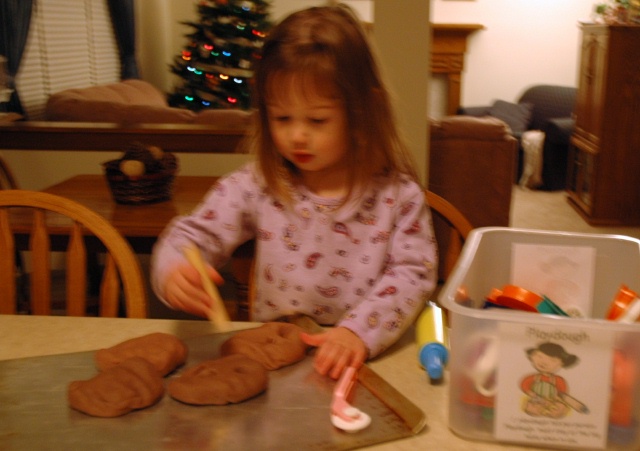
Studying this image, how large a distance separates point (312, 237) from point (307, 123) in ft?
0.64

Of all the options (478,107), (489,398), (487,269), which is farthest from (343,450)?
(478,107)

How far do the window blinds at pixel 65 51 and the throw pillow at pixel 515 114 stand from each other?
307 centimetres

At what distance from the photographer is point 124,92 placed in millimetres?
4664

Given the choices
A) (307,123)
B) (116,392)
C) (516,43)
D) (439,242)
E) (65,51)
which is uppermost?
(516,43)

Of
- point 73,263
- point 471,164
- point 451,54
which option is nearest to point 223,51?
point 451,54

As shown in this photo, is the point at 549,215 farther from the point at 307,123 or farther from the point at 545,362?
the point at 545,362

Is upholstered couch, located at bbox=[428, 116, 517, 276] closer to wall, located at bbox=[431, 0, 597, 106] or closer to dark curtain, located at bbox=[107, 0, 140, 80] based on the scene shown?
dark curtain, located at bbox=[107, 0, 140, 80]

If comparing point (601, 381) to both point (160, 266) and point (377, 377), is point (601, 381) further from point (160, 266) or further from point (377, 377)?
point (160, 266)

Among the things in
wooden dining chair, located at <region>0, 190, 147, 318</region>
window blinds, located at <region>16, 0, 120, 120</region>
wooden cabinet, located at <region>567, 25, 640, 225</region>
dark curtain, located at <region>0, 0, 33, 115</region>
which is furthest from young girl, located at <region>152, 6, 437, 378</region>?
wooden cabinet, located at <region>567, 25, 640, 225</region>

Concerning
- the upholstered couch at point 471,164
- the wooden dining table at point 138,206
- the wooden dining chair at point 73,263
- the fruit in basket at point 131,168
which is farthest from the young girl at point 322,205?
A: the upholstered couch at point 471,164

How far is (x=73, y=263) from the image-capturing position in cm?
119

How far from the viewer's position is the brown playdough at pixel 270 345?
0.83m

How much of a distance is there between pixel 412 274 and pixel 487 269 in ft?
0.41

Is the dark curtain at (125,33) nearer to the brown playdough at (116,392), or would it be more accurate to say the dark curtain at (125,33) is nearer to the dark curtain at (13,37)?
the dark curtain at (13,37)
